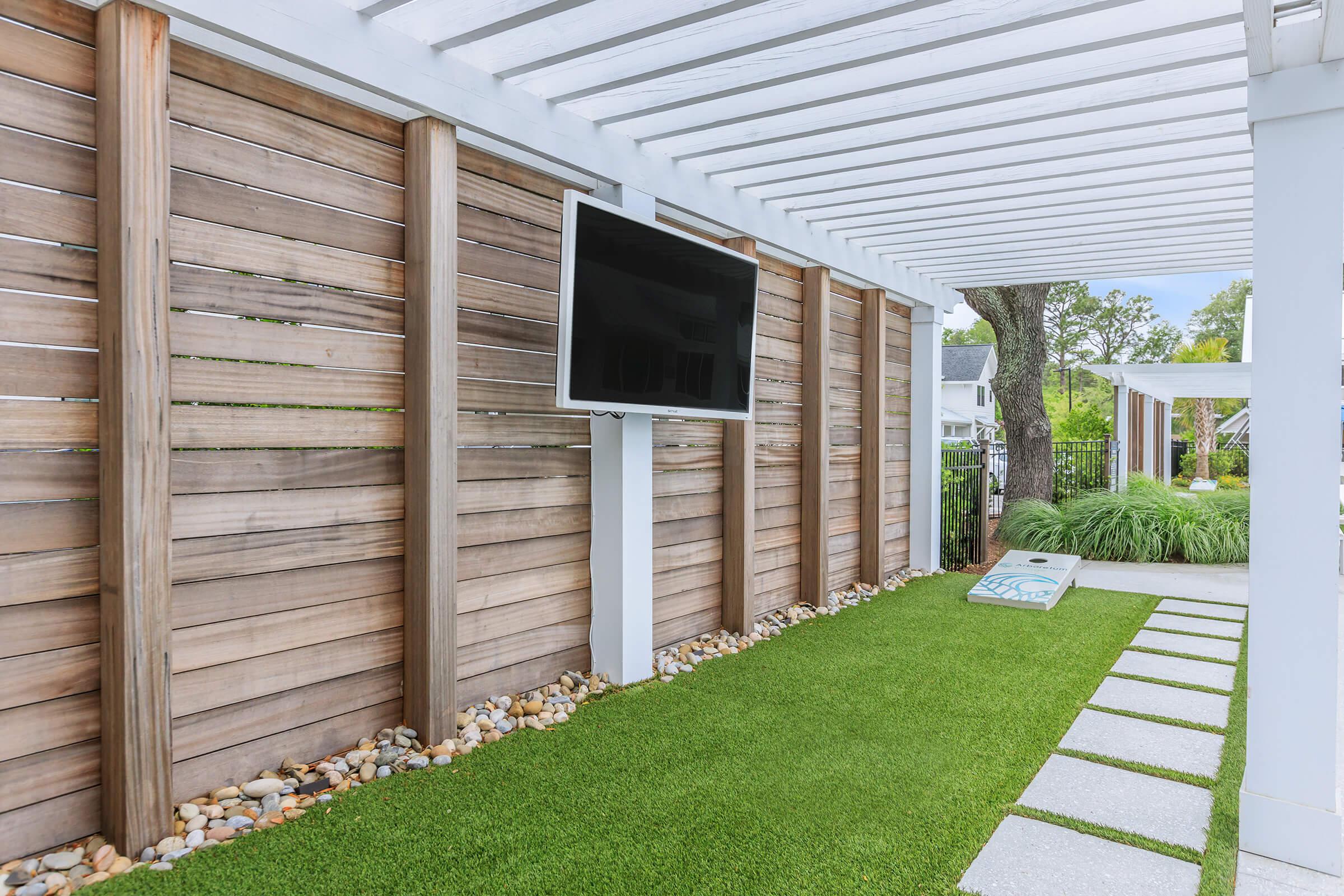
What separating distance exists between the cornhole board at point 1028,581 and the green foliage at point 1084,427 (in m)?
11.2

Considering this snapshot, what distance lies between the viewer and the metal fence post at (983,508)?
768 cm

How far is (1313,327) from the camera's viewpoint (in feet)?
6.95

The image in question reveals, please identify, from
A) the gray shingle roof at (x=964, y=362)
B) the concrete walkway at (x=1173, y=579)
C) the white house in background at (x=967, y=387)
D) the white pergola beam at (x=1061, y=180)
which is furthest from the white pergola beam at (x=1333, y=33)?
the gray shingle roof at (x=964, y=362)

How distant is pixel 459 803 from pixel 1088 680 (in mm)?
3092

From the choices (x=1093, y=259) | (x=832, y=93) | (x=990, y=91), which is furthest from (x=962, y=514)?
(x=832, y=93)

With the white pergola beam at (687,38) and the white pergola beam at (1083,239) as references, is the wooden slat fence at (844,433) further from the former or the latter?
the white pergola beam at (687,38)

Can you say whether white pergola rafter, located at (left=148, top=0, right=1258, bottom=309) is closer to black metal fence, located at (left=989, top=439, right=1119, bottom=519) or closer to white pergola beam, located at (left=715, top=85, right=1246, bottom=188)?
white pergola beam, located at (left=715, top=85, right=1246, bottom=188)

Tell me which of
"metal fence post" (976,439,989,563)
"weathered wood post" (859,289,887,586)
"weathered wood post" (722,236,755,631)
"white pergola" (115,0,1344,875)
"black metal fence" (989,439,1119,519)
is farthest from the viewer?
"black metal fence" (989,439,1119,519)

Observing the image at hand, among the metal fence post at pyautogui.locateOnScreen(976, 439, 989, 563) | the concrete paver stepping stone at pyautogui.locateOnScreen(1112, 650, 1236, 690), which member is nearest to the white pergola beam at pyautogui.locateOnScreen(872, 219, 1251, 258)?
the metal fence post at pyautogui.locateOnScreen(976, 439, 989, 563)

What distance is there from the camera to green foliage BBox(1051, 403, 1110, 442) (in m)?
17.2

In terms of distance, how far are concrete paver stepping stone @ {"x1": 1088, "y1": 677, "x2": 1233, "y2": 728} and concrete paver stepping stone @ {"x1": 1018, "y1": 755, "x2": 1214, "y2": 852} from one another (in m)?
0.77

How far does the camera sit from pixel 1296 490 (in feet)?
7.11

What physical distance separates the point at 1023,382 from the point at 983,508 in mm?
2196

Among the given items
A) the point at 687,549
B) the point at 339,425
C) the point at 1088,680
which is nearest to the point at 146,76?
the point at 339,425
